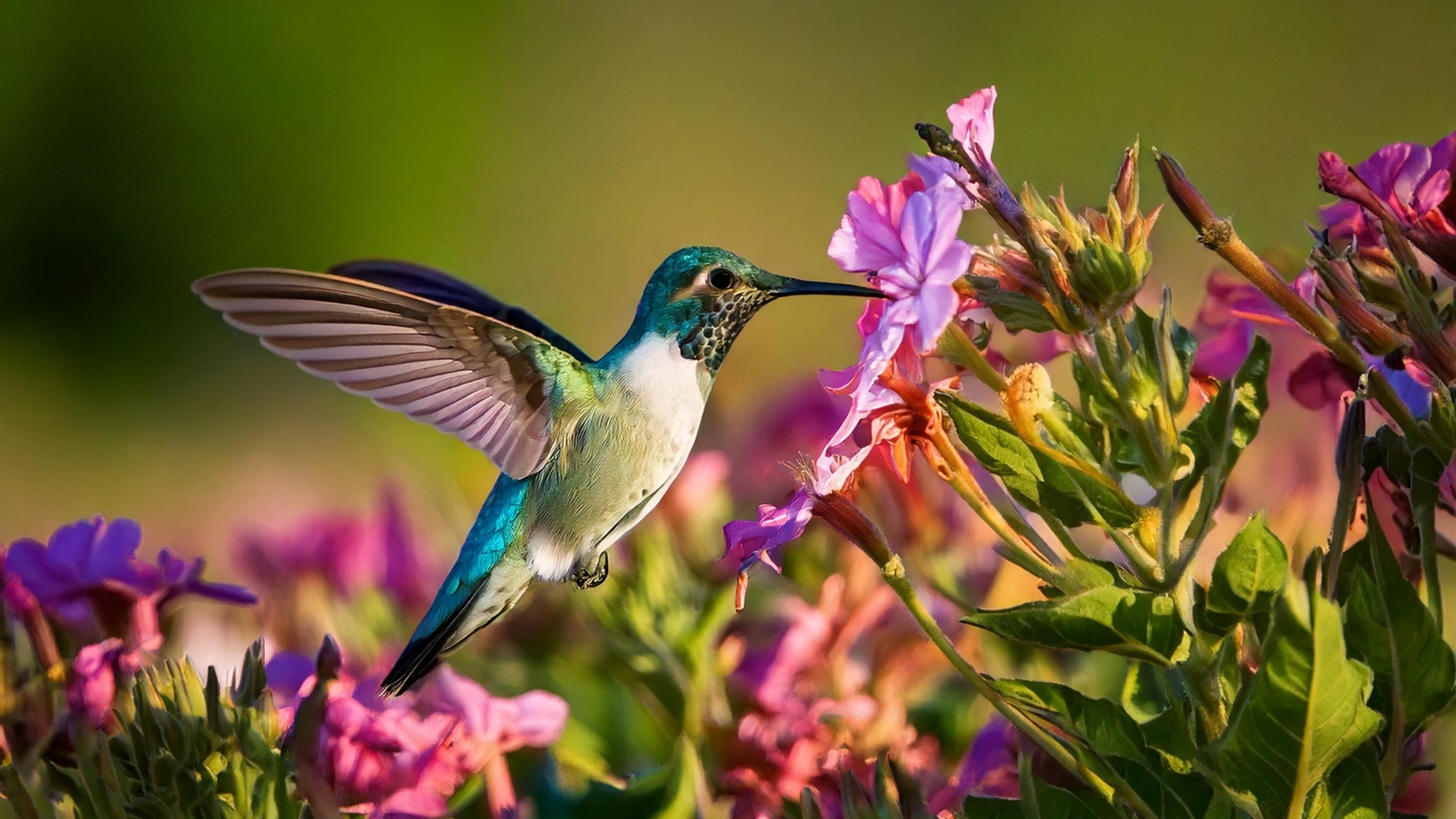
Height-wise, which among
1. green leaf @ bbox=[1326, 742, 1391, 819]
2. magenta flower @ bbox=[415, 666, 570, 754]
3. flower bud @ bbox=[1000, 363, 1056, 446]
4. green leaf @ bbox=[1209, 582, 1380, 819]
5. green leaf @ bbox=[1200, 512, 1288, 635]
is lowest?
magenta flower @ bbox=[415, 666, 570, 754]

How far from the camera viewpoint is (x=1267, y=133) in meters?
9.22

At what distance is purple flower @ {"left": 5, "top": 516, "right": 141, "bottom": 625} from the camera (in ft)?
4.40

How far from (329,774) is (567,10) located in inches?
531

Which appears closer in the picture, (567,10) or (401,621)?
(401,621)

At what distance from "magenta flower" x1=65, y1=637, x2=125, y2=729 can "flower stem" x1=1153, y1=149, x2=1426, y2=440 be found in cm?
102

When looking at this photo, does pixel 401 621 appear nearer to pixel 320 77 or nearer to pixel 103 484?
pixel 103 484

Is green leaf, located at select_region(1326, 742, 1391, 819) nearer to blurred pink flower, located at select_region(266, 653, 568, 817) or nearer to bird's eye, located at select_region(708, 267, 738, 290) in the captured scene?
blurred pink flower, located at select_region(266, 653, 568, 817)

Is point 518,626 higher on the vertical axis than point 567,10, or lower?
lower

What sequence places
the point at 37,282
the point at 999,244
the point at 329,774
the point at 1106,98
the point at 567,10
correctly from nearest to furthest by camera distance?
the point at 999,244
the point at 329,774
the point at 1106,98
the point at 37,282
the point at 567,10

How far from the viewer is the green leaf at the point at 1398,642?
933mm

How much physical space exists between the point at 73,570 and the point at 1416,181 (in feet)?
4.17

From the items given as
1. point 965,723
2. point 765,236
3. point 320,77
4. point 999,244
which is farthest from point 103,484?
point 999,244

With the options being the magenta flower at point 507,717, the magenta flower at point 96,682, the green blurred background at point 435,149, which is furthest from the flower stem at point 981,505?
the green blurred background at point 435,149

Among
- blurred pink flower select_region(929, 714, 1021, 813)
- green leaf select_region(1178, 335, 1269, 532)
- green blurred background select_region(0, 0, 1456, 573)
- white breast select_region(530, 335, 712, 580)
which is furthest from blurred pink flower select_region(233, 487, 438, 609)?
green blurred background select_region(0, 0, 1456, 573)
